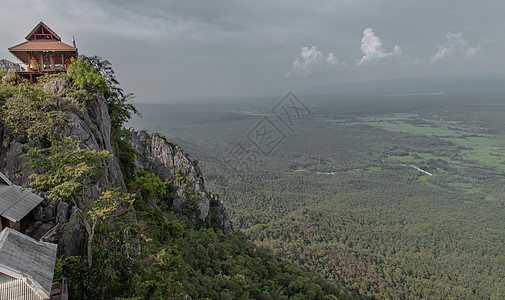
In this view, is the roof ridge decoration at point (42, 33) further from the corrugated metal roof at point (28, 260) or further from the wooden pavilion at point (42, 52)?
the corrugated metal roof at point (28, 260)

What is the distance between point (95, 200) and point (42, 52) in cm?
1124

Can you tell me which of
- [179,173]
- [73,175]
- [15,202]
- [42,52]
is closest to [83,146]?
[15,202]

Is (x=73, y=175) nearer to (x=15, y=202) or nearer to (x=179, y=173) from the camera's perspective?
(x=15, y=202)

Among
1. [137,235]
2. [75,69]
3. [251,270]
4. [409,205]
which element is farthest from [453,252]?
[75,69]

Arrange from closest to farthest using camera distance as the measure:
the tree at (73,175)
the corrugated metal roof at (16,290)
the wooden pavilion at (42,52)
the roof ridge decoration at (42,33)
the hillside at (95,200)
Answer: the corrugated metal roof at (16,290) → the tree at (73,175) → the hillside at (95,200) → the wooden pavilion at (42,52) → the roof ridge decoration at (42,33)

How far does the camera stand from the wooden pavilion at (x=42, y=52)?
47.1ft

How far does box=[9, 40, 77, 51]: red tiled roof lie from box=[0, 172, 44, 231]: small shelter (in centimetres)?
939

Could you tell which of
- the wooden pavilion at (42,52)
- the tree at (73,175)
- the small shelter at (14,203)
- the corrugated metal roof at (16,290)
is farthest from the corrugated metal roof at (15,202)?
the wooden pavilion at (42,52)

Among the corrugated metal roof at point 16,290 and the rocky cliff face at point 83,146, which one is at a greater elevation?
the rocky cliff face at point 83,146

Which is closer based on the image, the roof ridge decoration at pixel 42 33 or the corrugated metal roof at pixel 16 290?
the corrugated metal roof at pixel 16 290

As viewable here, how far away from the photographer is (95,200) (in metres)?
8.48

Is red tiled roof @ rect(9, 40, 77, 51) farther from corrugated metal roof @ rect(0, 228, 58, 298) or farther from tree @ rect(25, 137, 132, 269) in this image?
corrugated metal roof @ rect(0, 228, 58, 298)

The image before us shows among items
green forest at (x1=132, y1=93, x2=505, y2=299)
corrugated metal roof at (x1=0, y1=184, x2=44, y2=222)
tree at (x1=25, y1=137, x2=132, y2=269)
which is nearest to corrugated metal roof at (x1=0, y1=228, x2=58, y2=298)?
tree at (x1=25, y1=137, x2=132, y2=269)

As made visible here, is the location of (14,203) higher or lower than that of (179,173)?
higher
